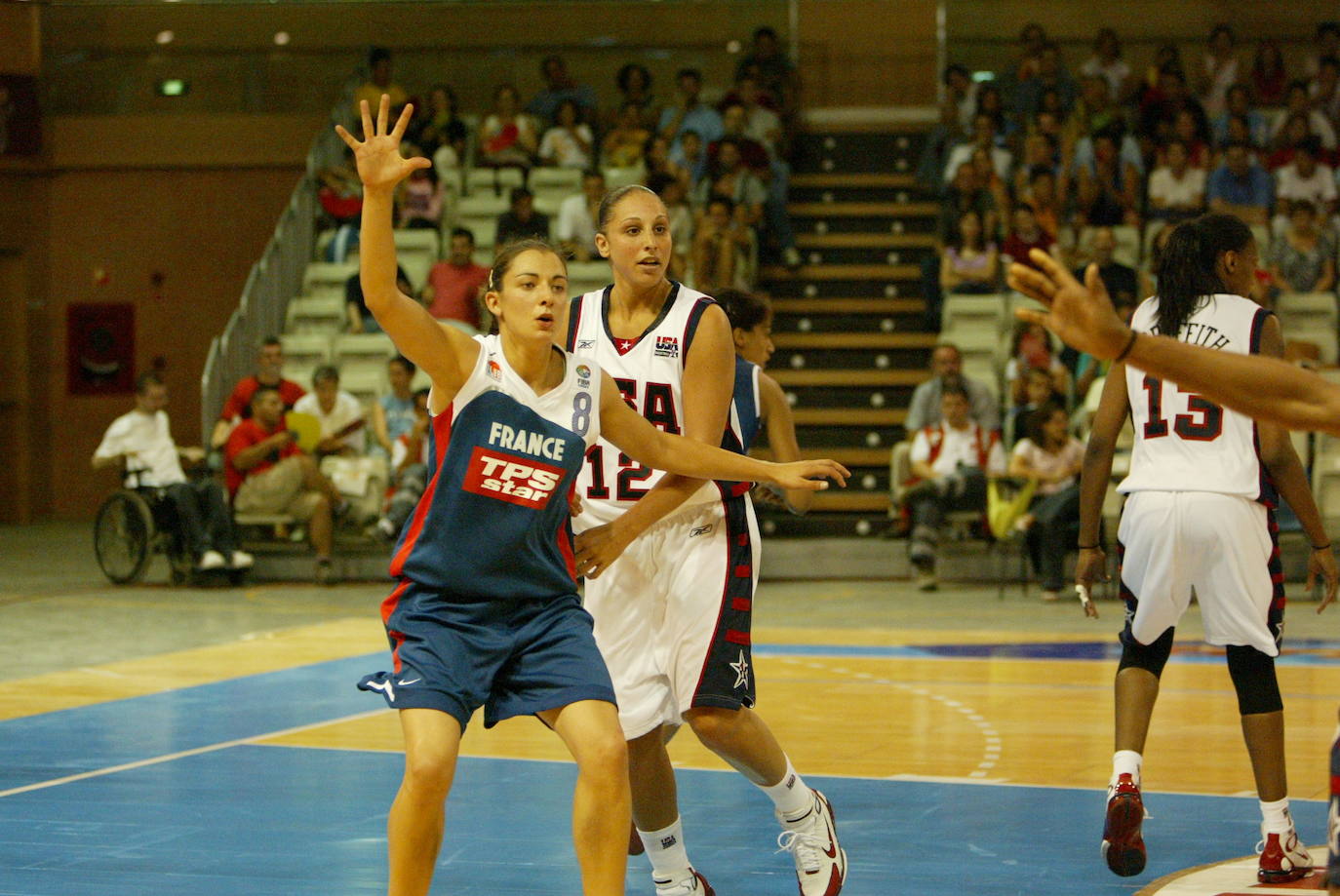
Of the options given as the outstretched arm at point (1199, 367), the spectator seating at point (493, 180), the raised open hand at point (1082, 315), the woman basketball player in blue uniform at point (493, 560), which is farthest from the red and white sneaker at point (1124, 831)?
the spectator seating at point (493, 180)

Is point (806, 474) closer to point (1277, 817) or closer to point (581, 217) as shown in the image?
point (1277, 817)

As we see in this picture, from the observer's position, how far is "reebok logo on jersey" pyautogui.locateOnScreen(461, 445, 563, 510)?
4059 millimetres

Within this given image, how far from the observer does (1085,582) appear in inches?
208

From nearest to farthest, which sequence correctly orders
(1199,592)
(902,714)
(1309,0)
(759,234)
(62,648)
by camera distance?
(1199,592) → (902,714) → (62,648) → (759,234) → (1309,0)

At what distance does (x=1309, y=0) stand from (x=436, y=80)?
8902 mm

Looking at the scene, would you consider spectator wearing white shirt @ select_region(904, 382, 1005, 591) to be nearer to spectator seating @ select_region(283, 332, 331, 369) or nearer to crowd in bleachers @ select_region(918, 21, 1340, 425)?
crowd in bleachers @ select_region(918, 21, 1340, 425)

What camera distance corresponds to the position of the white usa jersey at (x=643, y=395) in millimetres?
4793

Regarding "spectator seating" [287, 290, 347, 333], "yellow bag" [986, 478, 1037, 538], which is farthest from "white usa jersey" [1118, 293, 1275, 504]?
"spectator seating" [287, 290, 347, 333]

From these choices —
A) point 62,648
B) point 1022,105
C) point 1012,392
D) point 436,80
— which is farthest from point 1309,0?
point 62,648

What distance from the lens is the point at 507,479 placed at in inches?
160

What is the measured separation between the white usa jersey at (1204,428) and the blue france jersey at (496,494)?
1.85 meters

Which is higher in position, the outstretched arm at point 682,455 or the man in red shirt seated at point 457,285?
the man in red shirt seated at point 457,285

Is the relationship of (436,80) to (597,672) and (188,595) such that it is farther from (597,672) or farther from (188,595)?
(597,672)

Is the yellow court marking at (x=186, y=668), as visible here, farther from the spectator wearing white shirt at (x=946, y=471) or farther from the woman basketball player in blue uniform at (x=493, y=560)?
the woman basketball player in blue uniform at (x=493, y=560)
